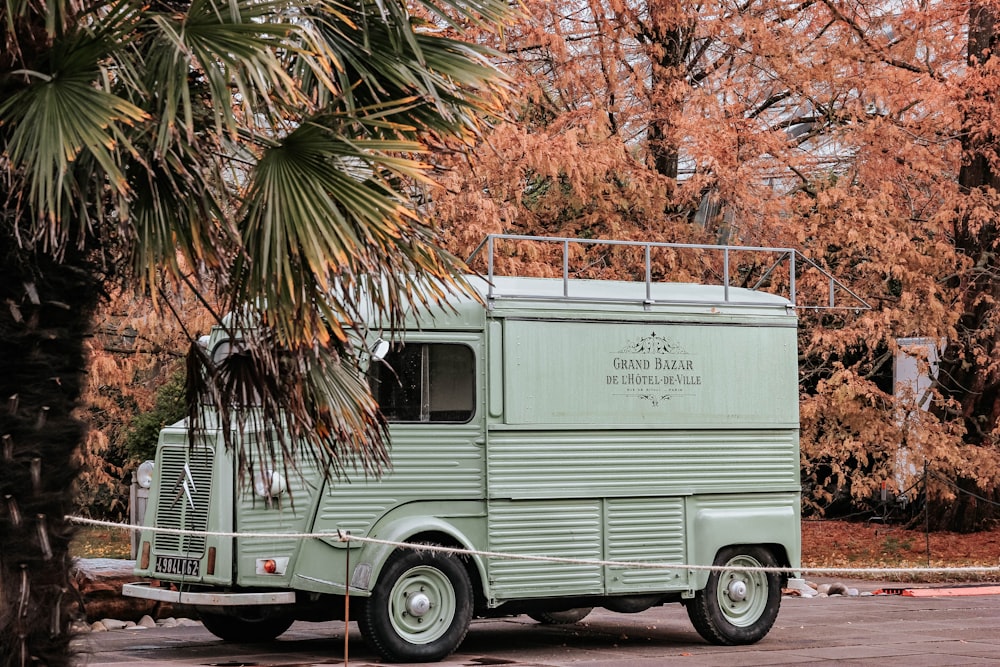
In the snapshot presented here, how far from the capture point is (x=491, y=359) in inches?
489

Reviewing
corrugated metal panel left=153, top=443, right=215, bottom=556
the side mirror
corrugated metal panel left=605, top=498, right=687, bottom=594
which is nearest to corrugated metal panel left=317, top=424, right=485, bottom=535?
the side mirror

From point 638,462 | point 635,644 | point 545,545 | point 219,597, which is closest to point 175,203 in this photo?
point 219,597

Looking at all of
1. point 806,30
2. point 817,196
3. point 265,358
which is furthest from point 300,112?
point 806,30

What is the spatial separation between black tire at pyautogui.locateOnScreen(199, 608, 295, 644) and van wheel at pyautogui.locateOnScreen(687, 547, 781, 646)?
355 centimetres

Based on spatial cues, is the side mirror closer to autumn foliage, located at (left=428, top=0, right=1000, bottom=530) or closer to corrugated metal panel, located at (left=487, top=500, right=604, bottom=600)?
corrugated metal panel, located at (left=487, top=500, right=604, bottom=600)

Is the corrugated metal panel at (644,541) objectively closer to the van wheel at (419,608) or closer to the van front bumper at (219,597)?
the van wheel at (419,608)

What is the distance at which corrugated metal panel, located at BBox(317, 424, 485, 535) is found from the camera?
11844mm

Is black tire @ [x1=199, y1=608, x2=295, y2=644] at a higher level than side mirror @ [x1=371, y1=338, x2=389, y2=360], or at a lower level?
lower

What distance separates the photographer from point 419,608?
11.8 m

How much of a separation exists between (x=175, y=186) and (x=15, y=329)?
4.21 ft

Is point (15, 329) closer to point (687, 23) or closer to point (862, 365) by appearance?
point (687, 23)

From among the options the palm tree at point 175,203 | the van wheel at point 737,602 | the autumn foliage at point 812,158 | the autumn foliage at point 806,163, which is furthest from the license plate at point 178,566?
the autumn foliage at point 812,158

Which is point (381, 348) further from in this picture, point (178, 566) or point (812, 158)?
point (812, 158)

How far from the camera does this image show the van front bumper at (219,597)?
11578mm
